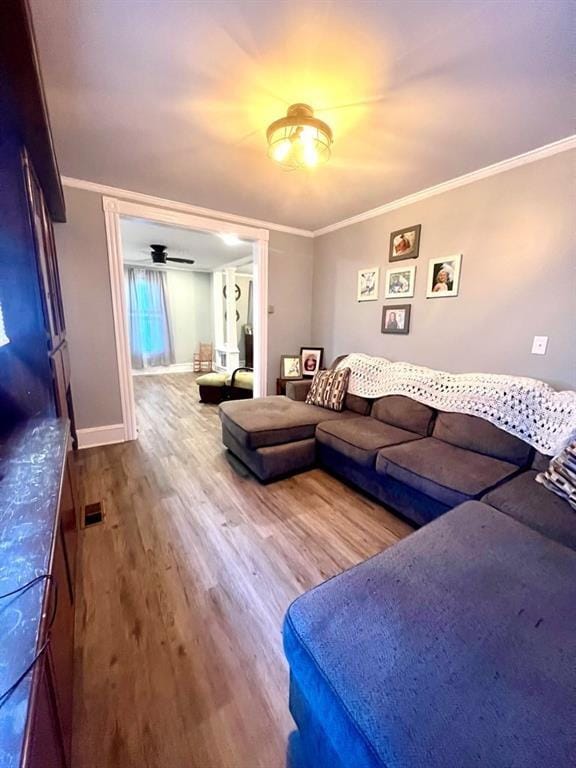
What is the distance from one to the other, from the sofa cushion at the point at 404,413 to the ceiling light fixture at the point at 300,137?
6.20 feet

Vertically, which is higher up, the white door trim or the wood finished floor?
the white door trim

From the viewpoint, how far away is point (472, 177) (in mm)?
2426

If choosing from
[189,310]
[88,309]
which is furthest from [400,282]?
[189,310]

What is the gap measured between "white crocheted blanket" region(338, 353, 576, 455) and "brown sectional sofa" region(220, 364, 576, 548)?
0.22 feet

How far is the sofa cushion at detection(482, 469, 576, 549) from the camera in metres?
1.37

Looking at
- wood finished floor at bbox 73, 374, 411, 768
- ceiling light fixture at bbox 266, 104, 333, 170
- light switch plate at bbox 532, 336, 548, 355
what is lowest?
wood finished floor at bbox 73, 374, 411, 768

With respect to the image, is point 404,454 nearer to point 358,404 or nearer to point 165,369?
point 358,404

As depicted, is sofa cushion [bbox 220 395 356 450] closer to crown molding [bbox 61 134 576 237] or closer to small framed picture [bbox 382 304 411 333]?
small framed picture [bbox 382 304 411 333]

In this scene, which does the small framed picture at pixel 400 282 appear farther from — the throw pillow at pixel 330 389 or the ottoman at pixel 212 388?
the ottoman at pixel 212 388

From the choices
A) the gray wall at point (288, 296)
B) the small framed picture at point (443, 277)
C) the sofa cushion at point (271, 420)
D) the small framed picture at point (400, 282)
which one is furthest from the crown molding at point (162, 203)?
the sofa cushion at point (271, 420)

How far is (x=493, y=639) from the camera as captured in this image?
0.83 metres

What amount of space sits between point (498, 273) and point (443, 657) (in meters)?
2.49

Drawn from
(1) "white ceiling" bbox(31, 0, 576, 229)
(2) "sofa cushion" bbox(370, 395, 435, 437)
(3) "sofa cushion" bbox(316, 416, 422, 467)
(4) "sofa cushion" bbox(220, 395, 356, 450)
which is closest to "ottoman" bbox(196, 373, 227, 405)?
(4) "sofa cushion" bbox(220, 395, 356, 450)

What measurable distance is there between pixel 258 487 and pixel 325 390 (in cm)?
117
